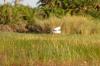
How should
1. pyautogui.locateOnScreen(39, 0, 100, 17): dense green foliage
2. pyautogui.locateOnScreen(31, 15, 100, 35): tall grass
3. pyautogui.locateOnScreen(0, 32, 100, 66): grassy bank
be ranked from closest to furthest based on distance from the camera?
pyautogui.locateOnScreen(0, 32, 100, 66): grassy bank
pyautogui.locateOnScreen(31, 15, 100, 35): tall grass
pyautogui.locateOnScreen(39, 0, 100, 17): dense green foliage

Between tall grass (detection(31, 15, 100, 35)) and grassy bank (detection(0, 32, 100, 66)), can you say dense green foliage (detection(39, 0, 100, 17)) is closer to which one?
tall grass (detection(31, 15, 100, 35))

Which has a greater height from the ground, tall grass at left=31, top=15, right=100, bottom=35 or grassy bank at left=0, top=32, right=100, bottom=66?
grassy bank at left=0, top=32, right=100, bottom=66

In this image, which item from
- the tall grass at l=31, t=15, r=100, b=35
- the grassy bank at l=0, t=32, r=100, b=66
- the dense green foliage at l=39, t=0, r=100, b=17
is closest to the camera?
the grassy bank at l=0, t=32, r=100, b=66

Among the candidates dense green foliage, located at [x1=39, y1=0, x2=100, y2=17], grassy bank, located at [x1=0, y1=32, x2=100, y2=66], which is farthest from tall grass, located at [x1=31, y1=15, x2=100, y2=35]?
grassy bank, located at [x1=0, y1=32, x2=100, y2=66]

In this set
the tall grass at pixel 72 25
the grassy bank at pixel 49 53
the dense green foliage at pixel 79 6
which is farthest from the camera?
the dense green foliage at pixel 79 6

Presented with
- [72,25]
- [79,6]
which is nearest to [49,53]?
[72,25]

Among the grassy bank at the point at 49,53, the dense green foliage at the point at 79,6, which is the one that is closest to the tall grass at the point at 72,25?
the dense green foliage at the point at 79,6

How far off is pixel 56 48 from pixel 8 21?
1345 cm

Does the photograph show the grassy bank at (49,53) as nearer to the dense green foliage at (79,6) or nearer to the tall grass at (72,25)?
the tall grass at (72,25)

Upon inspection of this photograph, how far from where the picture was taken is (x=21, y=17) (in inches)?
1016

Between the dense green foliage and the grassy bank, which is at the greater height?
the grassy bank

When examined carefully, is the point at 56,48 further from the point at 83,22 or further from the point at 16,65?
the point at 83,22

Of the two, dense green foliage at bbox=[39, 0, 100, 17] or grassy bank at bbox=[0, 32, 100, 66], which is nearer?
grassy bank at bbox=[0, 32, 100, 66]

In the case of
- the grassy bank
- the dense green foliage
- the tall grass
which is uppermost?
the grassy bank
